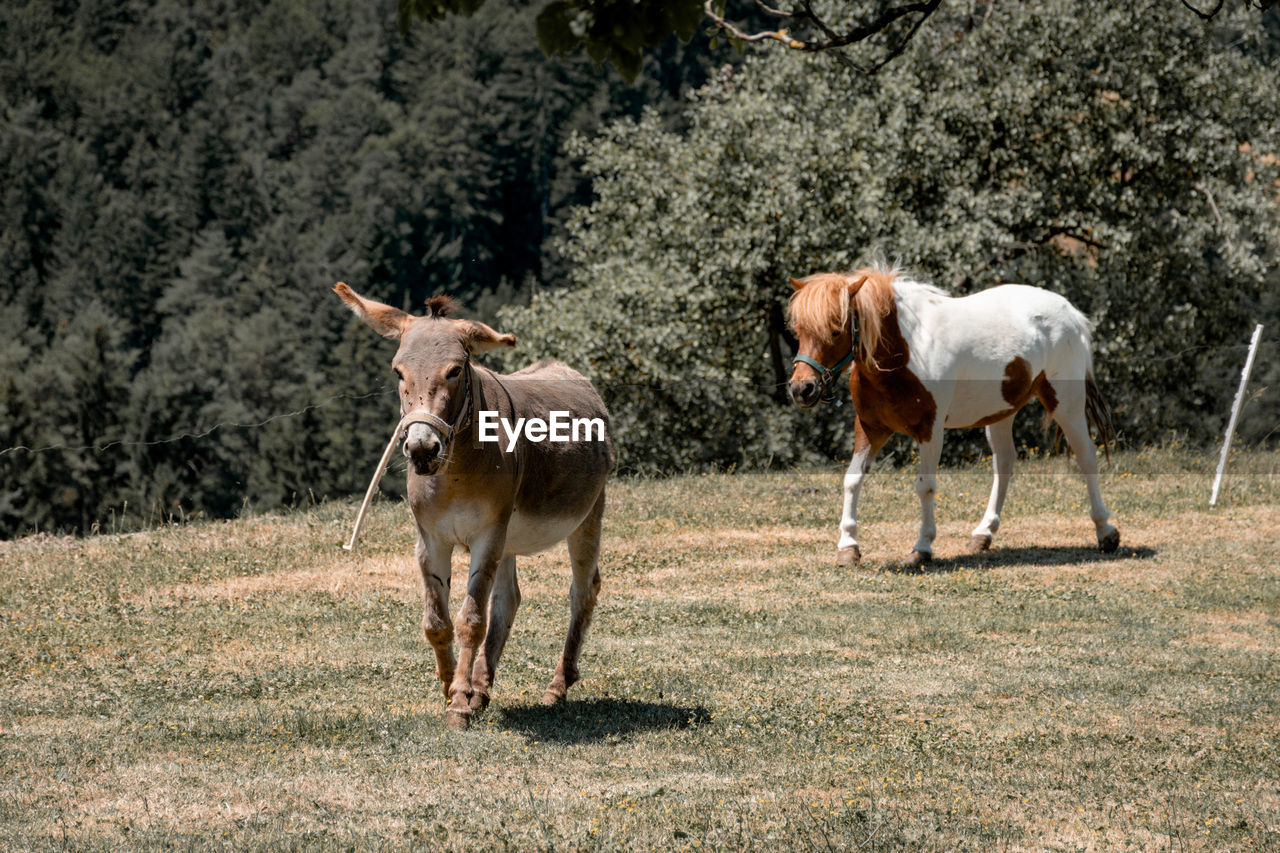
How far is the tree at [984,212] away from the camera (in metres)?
23.1

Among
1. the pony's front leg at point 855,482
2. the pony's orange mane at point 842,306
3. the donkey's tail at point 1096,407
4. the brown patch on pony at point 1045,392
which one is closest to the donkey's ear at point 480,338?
the pony's orange mane at point 842,306

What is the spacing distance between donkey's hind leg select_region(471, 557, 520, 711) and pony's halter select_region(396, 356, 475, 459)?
1.03 m

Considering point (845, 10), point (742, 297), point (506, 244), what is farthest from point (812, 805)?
point (506, 244)

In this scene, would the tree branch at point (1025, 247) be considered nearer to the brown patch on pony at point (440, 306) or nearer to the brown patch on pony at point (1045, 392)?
the brown patch on pony at point (1045, 392)

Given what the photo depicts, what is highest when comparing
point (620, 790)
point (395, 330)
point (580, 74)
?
point (580, 74)

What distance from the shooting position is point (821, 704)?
316 inches

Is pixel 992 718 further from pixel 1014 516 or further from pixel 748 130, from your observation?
pixel 748 130

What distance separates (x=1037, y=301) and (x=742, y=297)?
11931 millimetres

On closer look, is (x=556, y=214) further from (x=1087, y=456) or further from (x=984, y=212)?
(x=1087, y=456)

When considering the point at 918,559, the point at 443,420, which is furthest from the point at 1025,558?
the point at 443,420

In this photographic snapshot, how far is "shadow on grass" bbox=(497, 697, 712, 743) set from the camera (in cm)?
729

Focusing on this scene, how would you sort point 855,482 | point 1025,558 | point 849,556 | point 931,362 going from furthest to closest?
point 1025,558
point 849,556
point 855,482
point 931,362

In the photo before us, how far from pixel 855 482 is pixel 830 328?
183 cm

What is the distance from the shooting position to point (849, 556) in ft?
42.6
